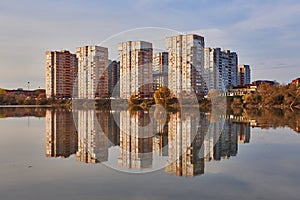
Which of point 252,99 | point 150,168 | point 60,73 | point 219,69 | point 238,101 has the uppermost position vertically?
point 219,69

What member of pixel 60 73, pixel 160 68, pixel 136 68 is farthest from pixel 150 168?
pixel 60 73

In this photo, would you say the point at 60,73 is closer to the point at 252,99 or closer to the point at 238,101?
the point at 238,101

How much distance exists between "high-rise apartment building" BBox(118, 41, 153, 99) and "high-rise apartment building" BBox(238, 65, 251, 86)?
34.0m

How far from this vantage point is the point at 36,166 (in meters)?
5.91

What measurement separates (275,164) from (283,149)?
2011 mm

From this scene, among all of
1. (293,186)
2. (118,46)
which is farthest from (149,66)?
(293,186)

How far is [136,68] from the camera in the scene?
1631 inches

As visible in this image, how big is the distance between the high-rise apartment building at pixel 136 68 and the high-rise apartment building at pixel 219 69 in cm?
1003

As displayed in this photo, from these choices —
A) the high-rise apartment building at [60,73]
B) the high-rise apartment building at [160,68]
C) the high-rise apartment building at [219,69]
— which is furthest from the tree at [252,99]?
the high-rise apartment building at [60,73]

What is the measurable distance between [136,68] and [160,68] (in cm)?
383

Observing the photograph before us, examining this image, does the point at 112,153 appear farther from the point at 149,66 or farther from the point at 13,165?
the point at 149,66

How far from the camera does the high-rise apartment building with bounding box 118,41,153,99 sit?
41.8 m

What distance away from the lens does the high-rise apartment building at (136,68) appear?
41.8 meters

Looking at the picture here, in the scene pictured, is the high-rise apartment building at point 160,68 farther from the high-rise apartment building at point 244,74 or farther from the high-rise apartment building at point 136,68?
the high-rise apartment building at point 244,74
